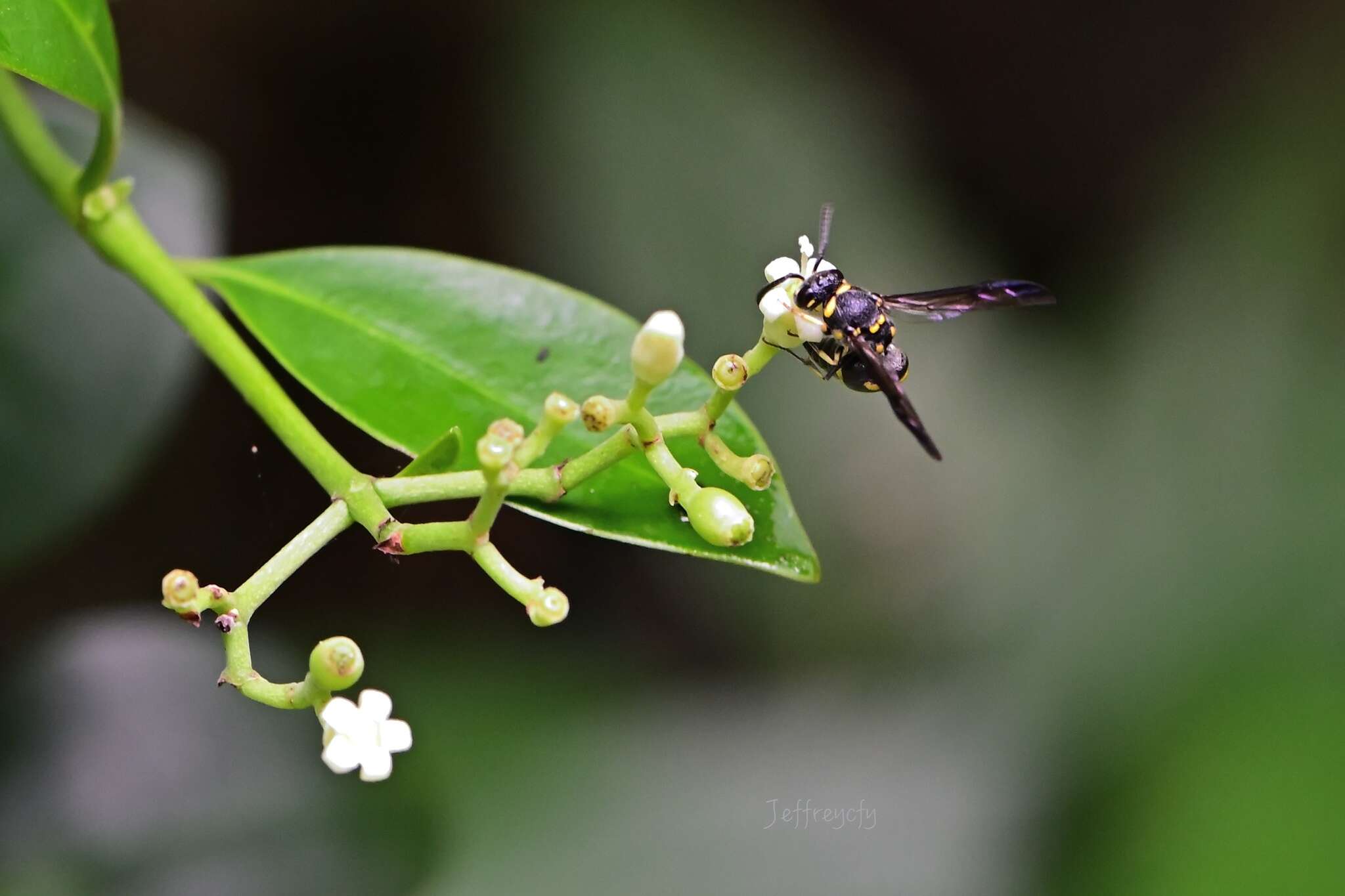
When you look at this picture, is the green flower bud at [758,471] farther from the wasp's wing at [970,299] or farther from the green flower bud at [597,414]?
the wasp's wing at [970,299]

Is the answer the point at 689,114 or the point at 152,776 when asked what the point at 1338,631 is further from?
the point at 152,776

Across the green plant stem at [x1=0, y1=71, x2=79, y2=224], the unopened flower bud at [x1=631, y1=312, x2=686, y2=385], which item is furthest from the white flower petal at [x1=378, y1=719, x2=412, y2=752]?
the green plant stem at [x1=0, y1=71, x2=79, y2=224]

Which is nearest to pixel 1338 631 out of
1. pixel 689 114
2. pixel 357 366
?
pixel 689 114

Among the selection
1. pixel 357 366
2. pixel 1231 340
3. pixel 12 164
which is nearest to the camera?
pixel 357 366

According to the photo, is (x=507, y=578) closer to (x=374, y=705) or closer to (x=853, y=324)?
(x=374, y=705)

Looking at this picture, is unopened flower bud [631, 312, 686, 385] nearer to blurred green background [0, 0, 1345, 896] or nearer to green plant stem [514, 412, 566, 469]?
green plant stem [514, 412, 566, 469]

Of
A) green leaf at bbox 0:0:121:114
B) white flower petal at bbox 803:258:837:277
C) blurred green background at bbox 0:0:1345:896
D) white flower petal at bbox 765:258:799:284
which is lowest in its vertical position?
blurred green background at bbox 0:0:1345:896
